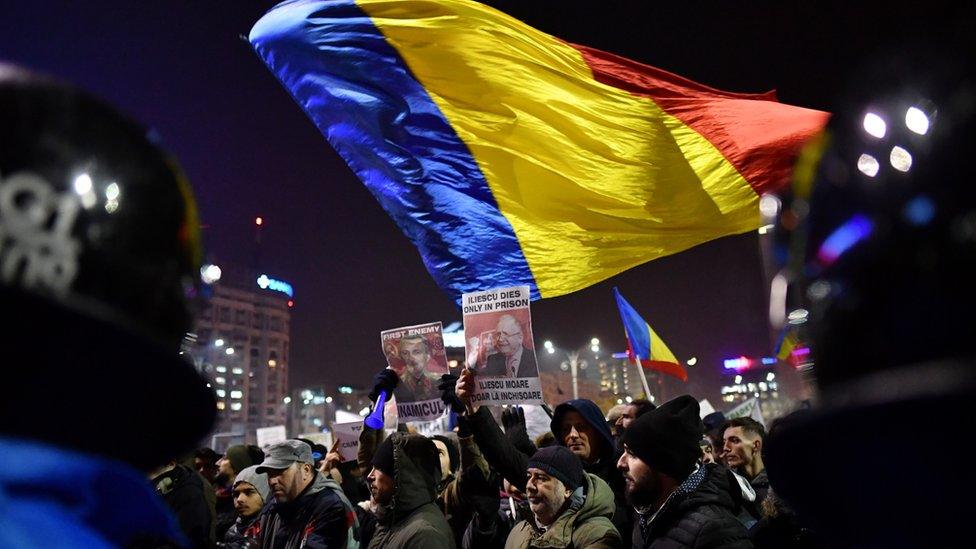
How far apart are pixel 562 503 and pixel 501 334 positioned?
1347 mm

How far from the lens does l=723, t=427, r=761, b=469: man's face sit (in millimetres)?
6719

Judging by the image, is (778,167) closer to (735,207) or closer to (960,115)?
(735,207)

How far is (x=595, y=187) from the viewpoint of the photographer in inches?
274

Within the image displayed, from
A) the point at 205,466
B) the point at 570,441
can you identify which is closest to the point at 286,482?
the point at 570,441

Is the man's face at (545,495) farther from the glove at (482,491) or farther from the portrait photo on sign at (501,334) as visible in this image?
the glove at (482,491)

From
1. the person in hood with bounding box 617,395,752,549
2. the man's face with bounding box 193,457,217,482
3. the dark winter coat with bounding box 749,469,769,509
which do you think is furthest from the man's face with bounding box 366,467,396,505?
the man's face with bounding box 193,457,217,482

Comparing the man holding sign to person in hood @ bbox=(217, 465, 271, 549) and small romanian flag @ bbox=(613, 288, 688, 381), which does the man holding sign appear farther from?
small romanian flag @ bbox=(613, 288, 688, 381)

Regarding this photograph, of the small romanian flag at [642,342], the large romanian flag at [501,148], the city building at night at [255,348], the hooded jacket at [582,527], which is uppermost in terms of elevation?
the city building at night at [255,348]

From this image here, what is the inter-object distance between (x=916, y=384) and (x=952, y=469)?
4.5 inches

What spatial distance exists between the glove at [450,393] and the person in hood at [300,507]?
1.37 m

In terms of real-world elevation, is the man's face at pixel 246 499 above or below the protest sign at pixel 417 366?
below

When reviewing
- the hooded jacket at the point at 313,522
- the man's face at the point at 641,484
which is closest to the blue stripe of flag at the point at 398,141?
the hooded jacket at the point at 313,522

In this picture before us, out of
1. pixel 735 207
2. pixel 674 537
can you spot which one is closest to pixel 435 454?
pixel 674 537

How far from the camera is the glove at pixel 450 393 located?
18.5 feet
